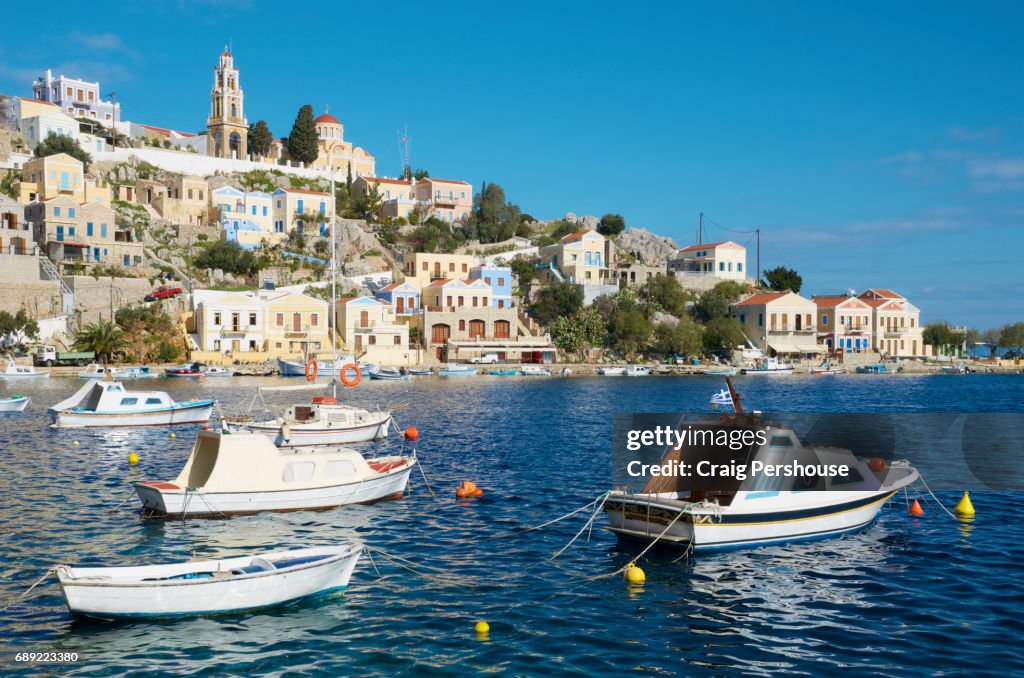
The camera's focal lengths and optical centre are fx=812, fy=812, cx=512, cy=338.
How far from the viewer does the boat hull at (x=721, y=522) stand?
1914cm

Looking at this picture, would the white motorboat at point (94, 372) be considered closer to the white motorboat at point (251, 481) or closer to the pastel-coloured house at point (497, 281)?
the pastel-coloured house at point (497, 281)

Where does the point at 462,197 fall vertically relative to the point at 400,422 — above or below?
above

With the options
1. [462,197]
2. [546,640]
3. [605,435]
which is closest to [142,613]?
[546,640]

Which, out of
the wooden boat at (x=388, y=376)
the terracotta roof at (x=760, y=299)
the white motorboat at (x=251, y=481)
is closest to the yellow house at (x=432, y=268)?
the wooden boat at (x=388, y=376)

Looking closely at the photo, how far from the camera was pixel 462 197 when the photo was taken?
459 feet

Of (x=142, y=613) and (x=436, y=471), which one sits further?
(x=436, y=471)

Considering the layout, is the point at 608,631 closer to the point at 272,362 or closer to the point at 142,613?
the point at 142,613

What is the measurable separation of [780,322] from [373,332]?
59442 millimetres

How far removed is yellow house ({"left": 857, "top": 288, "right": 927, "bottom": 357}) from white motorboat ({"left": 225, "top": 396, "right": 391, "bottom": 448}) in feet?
340

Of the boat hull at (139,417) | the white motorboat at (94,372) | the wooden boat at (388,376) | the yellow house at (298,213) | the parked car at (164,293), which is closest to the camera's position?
the boat hull at (139,417)

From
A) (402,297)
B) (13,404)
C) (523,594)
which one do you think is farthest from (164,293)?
(523,594)

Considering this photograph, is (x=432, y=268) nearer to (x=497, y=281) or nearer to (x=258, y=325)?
(x=497, y=281)

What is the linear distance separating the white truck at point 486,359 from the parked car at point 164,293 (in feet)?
113

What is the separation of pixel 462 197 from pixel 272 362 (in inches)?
2457
